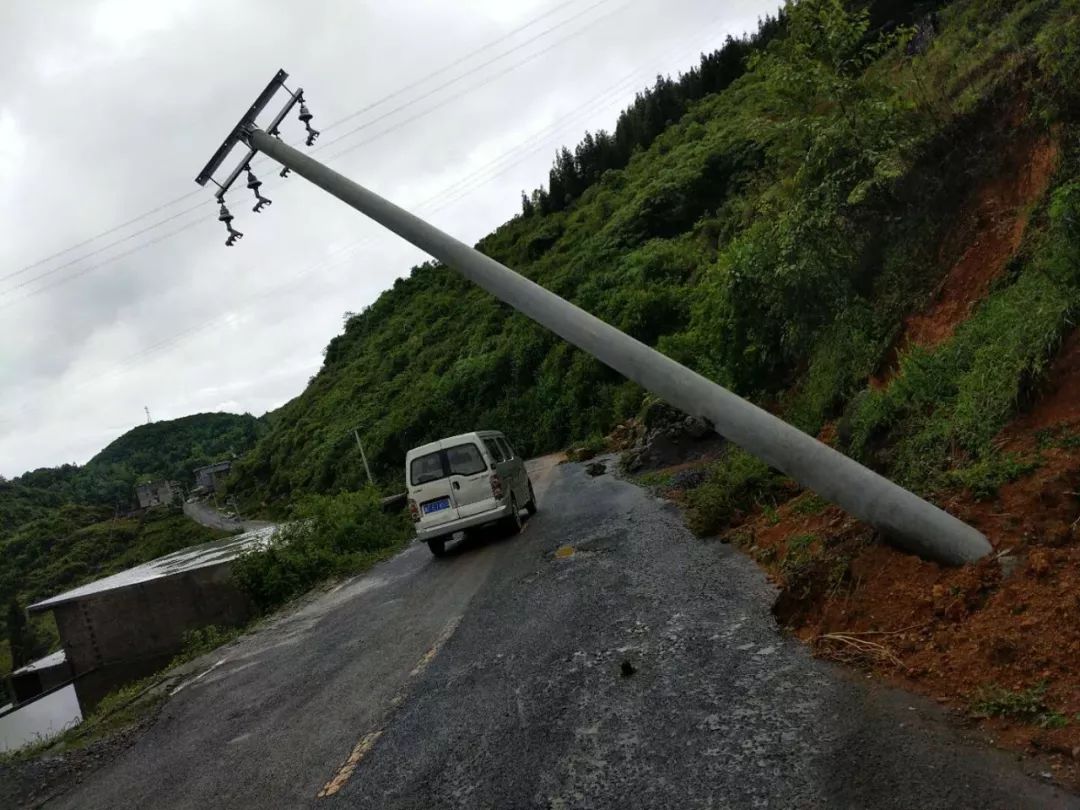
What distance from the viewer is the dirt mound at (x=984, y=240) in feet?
29.7

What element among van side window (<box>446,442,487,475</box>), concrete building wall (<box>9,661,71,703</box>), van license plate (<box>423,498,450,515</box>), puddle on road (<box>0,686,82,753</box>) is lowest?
puddle on road (<box>0,686,82,753</box>)

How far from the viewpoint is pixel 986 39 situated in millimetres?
13039

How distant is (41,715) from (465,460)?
14713 millimetres

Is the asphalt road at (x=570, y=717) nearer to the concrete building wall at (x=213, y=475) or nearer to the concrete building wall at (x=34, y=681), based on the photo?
the concrete building wall at (x=34, y=681)

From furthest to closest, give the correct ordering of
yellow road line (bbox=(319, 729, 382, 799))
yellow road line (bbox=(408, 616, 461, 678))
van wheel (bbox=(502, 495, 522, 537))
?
van wheel (bbox=(502, 495, 522, 537))
yellow road line (bbox=(408, 616, 461, 678))
yellow road line (bbox=(319, 729, 382, 799))

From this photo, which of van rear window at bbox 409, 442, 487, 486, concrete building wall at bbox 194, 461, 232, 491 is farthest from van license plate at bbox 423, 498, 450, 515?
concrete building wall at bbox 194, 461, 232, 491

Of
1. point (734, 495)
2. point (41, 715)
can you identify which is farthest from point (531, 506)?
point (41, 715)

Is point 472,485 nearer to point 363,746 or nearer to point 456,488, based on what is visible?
point 456,488

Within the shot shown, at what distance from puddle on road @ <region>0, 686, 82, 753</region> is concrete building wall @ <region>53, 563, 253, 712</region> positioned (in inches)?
85.0

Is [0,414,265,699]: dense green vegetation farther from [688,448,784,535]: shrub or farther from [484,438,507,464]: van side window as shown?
[688,448,784,535]: shrub

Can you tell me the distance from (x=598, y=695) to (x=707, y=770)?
1.40 meters

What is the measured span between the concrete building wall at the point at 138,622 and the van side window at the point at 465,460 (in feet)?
18.6

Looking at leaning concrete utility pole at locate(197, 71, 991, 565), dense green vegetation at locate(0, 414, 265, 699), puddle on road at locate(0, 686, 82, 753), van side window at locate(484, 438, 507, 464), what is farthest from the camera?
dense green vegetation at locate(0, 414, 265, 699)

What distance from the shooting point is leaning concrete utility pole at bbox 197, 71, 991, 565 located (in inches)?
203
